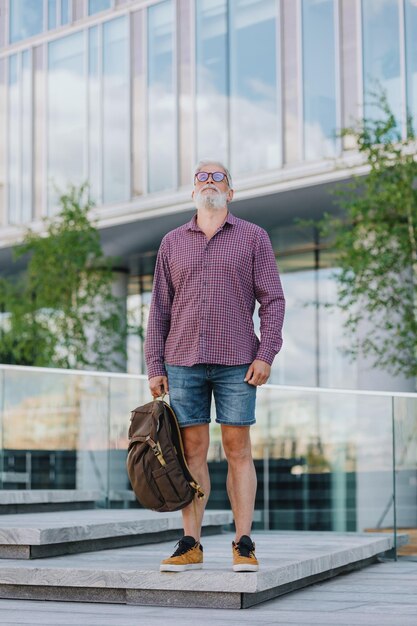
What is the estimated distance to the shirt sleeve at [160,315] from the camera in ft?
17.6

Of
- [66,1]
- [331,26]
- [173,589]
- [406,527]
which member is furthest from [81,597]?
[66,1]

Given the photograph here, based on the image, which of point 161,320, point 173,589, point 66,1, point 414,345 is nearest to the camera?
point 173,589

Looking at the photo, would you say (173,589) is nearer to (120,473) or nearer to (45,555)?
(45,555)

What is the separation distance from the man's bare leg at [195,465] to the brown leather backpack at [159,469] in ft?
0.37

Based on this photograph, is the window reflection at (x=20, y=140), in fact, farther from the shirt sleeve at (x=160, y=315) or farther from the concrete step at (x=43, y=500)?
the shirt sleeve at (x=160, y=315)

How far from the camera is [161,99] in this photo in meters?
22.3

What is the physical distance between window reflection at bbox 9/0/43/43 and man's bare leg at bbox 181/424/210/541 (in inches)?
834

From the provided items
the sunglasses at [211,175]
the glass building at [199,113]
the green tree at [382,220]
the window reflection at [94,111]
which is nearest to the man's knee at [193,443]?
the sunglasses at [211,175]

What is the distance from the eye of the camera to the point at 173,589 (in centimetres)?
501

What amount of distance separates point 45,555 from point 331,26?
1554 cm

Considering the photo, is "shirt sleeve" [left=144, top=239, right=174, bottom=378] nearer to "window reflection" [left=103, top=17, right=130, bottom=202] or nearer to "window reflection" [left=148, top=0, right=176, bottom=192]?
"window reflection" [left=148, top=0, right=176, bottom=192]

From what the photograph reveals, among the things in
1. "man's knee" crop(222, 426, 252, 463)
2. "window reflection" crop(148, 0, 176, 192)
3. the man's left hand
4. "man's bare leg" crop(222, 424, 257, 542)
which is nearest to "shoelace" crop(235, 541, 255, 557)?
"man's bare leg" crop(222, 424, 257, 542)

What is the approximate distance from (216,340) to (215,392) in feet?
0.91

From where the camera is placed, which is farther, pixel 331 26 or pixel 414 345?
pixel 331 26
